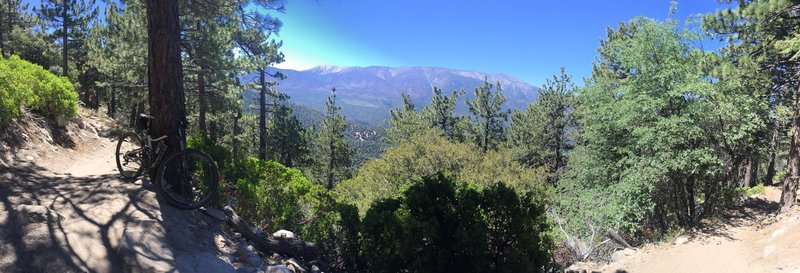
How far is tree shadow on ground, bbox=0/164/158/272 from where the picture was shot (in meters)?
3.36

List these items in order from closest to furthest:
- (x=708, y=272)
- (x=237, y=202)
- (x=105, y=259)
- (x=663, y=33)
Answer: (x=105, y=259)
(x=237, y=202)
(x=708, y=272)
(x=663, y=33)

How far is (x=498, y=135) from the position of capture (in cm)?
3722

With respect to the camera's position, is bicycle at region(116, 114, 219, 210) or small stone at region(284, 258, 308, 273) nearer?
bicycle at region(116, 114, 219, 210)

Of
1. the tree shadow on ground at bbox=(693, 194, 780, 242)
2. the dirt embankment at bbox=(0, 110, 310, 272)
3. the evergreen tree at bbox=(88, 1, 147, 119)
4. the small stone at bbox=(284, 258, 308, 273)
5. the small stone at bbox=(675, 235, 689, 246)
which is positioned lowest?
the small stone at bbox=(675, 235, 689, 246)

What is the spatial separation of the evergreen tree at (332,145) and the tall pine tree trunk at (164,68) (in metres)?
33.5

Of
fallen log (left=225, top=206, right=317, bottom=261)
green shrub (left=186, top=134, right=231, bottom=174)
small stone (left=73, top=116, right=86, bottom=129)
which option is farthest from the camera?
small stone (left=73, top=116, right=86, bottom=129)

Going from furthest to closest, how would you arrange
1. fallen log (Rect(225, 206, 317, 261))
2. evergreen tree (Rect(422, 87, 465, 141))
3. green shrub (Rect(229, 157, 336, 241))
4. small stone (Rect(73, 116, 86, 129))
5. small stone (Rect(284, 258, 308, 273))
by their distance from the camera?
evergreen tree (Rect(422, 87, 465, 141)), small stone (Rect(73, 116, 86, 129)), green shrub (Rect(229, 157, 336, 241)), fallen log (Rect(225, 206, 317, 261)), small stone (Rect(284, 258, 308, 273))

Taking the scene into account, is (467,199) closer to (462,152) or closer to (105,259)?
(105,259)

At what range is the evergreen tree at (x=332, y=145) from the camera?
3859 cm

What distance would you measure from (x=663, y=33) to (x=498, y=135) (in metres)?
24.9

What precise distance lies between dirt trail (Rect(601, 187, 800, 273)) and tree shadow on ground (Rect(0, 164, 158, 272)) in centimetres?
960

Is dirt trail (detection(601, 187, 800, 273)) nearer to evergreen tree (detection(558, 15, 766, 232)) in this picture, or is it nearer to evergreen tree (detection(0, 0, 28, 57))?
evergreen tree (detection(558, 15, 766, 232))

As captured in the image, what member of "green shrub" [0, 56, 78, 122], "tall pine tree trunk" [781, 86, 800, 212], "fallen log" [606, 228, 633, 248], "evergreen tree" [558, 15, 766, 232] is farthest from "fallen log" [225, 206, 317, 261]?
"tall pine tree trunk" [781, 86, 800, 212]

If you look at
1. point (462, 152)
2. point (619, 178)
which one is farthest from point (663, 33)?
point (462, 152)
